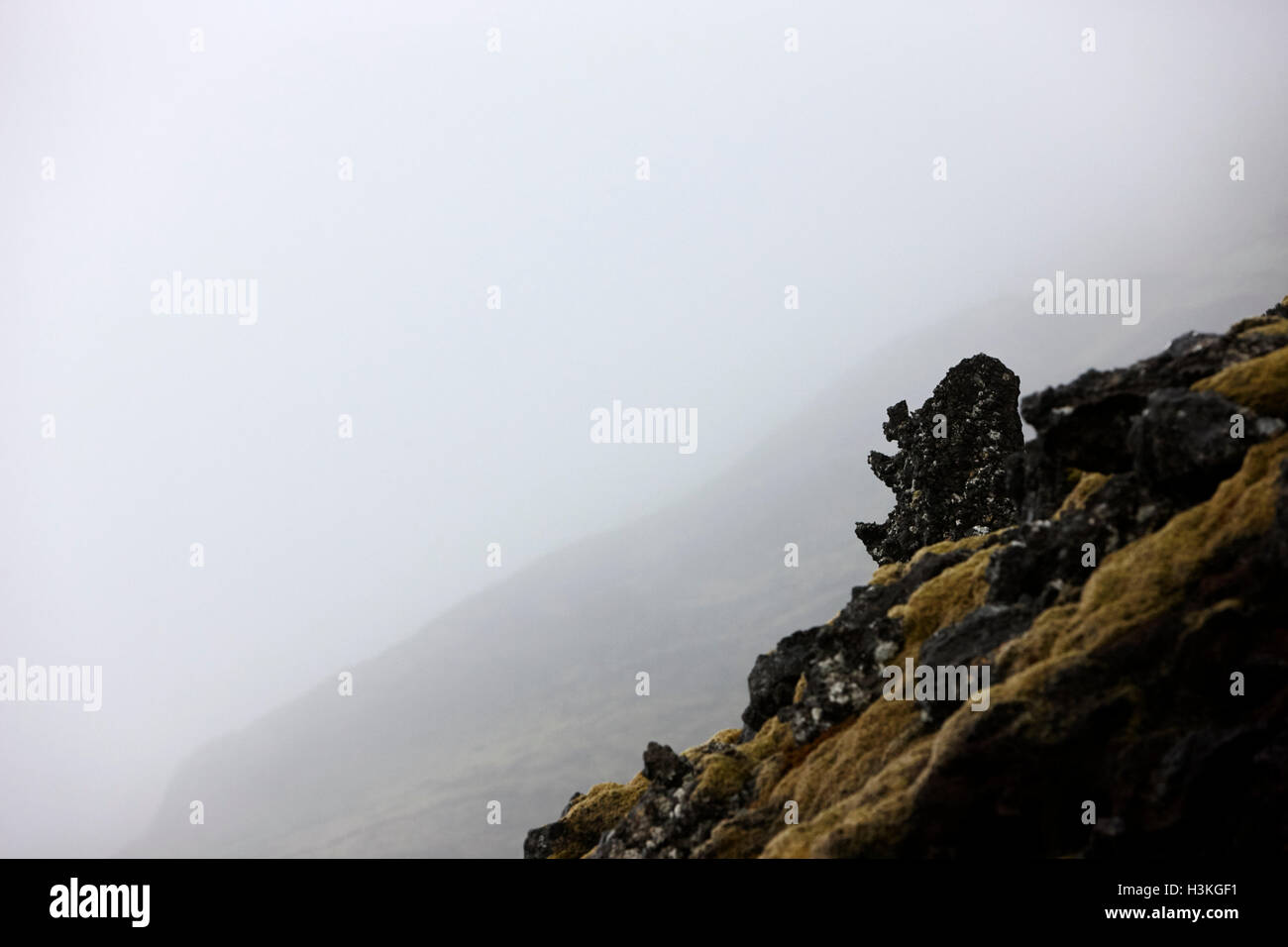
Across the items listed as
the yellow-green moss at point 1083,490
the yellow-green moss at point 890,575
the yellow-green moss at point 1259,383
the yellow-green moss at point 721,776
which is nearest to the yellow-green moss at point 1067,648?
the yellow-green moss at point 1259,383

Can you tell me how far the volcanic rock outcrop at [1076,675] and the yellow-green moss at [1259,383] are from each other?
0.06 metres

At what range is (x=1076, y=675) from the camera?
75.8 feet

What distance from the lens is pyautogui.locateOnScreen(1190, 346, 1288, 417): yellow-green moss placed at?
84.8ft

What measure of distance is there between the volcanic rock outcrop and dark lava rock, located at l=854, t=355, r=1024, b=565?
12044mm

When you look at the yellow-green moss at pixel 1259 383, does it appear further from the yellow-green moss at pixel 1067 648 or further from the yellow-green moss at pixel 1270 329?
the yellow-green moss at pixel 1270 329

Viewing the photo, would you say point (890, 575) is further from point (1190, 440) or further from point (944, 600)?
point (1190, 440)

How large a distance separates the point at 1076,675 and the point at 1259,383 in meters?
11.1

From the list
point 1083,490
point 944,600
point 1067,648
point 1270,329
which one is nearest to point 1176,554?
point 1067,648

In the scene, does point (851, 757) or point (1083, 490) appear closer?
point (851, 757)

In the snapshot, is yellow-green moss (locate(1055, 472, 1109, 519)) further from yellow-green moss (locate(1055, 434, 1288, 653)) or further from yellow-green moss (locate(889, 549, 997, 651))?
yellow-green moss (locate(1055, 434, 1288, 653))

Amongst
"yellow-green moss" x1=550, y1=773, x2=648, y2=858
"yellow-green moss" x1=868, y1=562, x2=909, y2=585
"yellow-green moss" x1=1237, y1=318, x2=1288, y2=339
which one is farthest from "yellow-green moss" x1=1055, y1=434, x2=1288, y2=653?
"yellow-green moss" x1=550, y1=773, x2=648, y2=858

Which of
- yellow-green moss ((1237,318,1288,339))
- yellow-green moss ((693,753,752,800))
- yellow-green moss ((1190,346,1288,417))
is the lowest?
yellow-green moss ((693,753,752,800))
